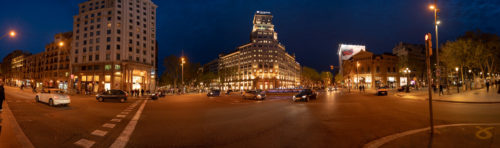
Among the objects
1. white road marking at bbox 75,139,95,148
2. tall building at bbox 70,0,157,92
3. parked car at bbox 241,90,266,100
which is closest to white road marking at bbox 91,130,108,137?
white road marking at bbox 75,139,95,148

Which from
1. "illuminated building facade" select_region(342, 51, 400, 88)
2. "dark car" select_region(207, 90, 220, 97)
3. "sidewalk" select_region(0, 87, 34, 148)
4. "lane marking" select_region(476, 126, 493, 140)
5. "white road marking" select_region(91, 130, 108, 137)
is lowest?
"dark car" select_region(207, 90, 220, 97)

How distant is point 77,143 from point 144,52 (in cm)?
7235

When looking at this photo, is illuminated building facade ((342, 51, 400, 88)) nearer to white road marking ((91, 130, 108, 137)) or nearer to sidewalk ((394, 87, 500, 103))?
sidewalk ((394, 87, 500, 103))

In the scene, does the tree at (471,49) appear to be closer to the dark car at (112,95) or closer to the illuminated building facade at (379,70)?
the illuminated building facade at (379,70)

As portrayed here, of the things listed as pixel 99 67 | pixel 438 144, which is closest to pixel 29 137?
pixel 438 144

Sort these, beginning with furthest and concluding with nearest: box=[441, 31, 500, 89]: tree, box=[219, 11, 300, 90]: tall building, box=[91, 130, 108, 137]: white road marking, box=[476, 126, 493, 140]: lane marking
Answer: box=[219, 11, 300, 90]: tall building < box=[441, 31, 500, 89]: tree < box=[91, 130, 108, 137]: white road marking < box=[476, 126, 493, 140]: lane marking

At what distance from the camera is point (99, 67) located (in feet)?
211

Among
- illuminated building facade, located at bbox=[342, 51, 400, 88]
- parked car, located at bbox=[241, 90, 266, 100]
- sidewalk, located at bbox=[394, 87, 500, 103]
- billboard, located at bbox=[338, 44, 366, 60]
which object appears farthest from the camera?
billboard, located at bbox=[338, 44, 366, 60]

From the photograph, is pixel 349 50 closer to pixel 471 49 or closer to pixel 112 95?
pixel 471 49

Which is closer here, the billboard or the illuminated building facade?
the illuminated building facade

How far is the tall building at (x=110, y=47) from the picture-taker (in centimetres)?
6375

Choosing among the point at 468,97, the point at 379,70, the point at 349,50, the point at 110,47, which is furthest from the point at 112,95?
the point at 349,50

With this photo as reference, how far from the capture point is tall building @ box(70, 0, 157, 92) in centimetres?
6375

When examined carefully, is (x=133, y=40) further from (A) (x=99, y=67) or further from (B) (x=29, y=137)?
(B) (x=29, y=137)
